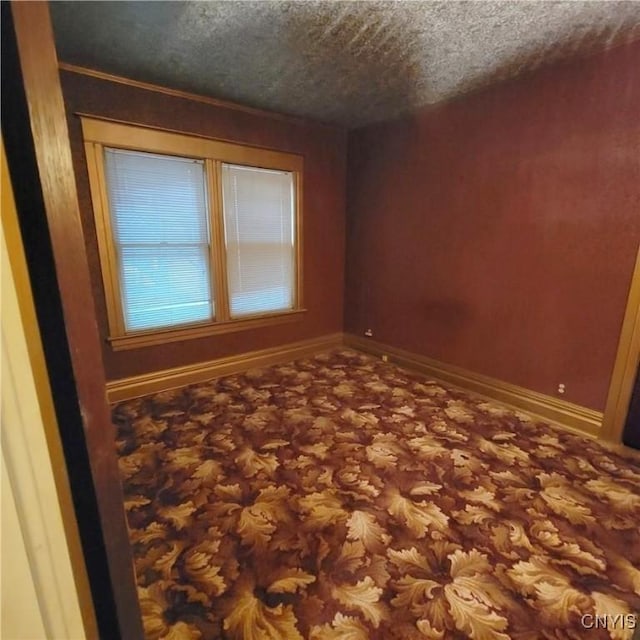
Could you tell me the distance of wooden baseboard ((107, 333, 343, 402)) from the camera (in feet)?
9.87

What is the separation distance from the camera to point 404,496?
1910 millimetres

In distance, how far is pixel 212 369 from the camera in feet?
11.3

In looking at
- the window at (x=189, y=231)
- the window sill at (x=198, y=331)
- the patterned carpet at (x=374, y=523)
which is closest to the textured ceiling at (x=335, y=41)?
the window at (x=189, y=231)

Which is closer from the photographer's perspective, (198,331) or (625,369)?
(625,369)

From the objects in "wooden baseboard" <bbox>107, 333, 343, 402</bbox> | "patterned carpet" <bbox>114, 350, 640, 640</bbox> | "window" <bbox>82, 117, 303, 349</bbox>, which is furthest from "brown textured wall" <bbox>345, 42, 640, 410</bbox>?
"window" <bbox>82, 117, 303, 349</bbox>

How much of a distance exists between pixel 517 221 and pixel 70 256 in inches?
115

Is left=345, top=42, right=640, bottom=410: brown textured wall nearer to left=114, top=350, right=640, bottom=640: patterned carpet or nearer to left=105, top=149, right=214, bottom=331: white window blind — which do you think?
left=114, top=350, right=640, bottom=640: patterned carpet

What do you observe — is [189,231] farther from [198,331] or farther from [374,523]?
[374,523]

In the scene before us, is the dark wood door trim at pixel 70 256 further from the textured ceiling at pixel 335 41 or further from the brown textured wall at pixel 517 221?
the brown textured wall at pixel 517 221

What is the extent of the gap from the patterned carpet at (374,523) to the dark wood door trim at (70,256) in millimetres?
889

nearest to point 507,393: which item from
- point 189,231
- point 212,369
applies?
point 212,369

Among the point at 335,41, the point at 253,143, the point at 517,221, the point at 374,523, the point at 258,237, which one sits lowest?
the point at 374,523

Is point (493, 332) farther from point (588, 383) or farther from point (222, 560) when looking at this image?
point (222, 560)

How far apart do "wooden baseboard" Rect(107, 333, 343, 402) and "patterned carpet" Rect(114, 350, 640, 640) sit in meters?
0.22
